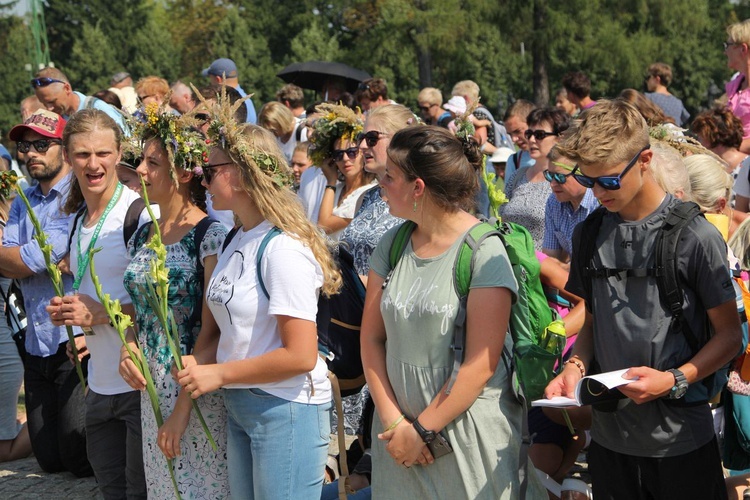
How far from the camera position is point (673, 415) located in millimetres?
3059

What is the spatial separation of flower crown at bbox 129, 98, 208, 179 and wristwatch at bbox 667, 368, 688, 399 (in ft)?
6.93

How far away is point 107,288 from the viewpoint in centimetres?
427

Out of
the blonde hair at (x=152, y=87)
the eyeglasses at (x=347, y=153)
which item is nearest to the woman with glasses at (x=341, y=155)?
the eyeglasses at (x=347, y=153)

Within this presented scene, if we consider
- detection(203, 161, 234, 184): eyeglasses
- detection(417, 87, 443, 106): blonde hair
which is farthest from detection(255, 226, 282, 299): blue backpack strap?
detection(417, 87, 443, 106): blonde hair

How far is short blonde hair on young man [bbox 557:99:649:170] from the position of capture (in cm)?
301

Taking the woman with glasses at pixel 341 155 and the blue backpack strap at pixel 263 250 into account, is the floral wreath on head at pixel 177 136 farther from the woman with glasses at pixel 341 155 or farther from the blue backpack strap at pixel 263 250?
the woman with glasses at pixel 341 155

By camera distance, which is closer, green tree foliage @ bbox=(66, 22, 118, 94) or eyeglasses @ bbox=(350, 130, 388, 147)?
eyeglasses @ bbox=(350, 130, 388, 147)

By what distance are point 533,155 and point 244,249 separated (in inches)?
133

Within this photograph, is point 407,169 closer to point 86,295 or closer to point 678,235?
point 678,235

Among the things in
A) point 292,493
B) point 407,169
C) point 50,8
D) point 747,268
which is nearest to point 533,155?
point 747,268

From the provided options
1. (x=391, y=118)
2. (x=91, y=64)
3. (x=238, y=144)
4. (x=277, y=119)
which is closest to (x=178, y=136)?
(x=238, y=144)

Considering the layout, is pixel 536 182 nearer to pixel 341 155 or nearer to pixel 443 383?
pixel 341 155

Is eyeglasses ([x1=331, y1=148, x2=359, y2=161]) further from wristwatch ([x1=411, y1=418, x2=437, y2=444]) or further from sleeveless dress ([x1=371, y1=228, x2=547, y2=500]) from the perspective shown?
wristwatch ([x1=411, y1=418, x2=437, y2=444])

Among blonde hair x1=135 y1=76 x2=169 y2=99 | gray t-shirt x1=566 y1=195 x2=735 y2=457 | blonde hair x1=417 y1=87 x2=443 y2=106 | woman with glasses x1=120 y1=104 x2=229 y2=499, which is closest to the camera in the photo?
gray t-shirt x1=566 y1=195 x2=735 y2=457
